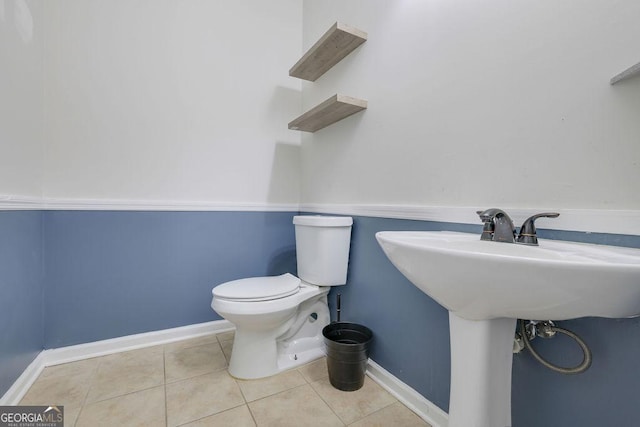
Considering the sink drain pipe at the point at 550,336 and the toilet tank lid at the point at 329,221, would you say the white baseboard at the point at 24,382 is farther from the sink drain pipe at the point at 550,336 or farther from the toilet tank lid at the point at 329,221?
the sink drain pipe at the point at 550,336

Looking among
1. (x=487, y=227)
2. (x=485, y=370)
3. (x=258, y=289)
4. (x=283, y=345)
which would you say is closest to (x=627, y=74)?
(x=487, y=227)

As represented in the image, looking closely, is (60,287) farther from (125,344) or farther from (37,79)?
(37,79)

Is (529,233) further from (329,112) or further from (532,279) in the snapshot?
(329,112)

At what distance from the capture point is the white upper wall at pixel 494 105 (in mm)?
636

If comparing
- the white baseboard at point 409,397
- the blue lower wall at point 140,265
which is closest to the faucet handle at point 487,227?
the white baseboard at point 409,397

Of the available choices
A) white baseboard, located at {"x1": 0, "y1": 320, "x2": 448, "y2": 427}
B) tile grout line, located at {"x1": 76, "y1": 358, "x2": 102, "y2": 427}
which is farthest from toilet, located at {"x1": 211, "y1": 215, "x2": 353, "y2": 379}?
tile grout line, located at {"x1": 76, "y1": 358, "x2": 102, "y2": 427}

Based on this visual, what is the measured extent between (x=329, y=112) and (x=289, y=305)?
994 mm

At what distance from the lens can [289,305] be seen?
4.15 ft

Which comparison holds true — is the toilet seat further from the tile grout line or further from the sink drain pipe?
the sink drain pipe

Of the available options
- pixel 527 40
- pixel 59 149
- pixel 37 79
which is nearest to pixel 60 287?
pixel 59 149

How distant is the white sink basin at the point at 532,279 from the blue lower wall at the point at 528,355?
0.20 metres

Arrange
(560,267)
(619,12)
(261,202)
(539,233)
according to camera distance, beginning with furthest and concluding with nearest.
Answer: (261,202), (539,233), (619,12), (560,267)

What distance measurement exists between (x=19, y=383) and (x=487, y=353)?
1708mm

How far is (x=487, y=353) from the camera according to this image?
2.10ft
